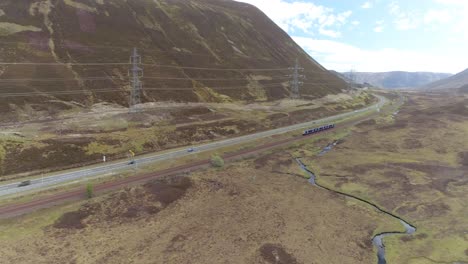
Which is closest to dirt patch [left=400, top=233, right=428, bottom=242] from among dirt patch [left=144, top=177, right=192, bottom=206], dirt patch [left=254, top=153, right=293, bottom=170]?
dirt patch [left=254, top=153, right=293, bottom=170]

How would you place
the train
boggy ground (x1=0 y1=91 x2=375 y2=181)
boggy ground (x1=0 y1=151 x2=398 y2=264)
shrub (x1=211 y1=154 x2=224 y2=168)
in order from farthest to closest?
the train → shrub (x1=211 y1=154 x2=224 y2=168) → boggy ground (x1=0 y1=91 x2=375 y2=181) → boggy ground (x1=0 y1=151 x2=398 y2=264)

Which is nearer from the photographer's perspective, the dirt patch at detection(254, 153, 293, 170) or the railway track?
the railway track

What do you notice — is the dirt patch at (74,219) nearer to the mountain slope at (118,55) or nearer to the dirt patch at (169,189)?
the dirt patch at (169,189)

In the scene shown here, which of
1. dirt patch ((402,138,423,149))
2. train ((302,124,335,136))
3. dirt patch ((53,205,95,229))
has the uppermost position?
train ((302,124,335,136))

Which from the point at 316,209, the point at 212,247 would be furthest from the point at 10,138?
the point at 316,209

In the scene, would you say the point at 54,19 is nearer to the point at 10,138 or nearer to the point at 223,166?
the point at 10,138

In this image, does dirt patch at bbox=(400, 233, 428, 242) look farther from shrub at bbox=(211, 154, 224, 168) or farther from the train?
the train
